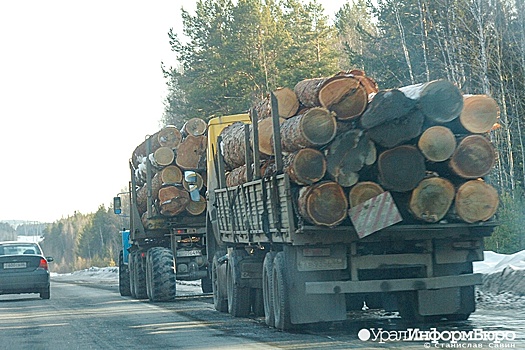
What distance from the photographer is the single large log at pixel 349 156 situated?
11398 mm

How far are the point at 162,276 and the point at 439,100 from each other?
33.4 feet

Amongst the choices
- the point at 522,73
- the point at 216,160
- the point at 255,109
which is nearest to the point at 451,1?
the point at 522,73

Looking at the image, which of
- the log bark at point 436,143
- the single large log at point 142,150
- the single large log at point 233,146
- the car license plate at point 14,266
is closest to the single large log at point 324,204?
the log bark at point 436,143

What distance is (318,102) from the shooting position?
11.7 meters

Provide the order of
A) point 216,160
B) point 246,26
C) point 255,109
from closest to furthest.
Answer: point 255,109
point 216,160
point 246,26

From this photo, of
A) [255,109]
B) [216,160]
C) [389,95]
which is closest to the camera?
[389,95]

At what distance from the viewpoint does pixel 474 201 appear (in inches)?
460

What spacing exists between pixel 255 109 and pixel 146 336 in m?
3.44

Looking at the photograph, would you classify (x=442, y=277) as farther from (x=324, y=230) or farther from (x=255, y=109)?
(x=255, y=109)

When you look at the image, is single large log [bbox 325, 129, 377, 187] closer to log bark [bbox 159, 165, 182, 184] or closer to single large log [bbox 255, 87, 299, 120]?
single large log [bbox 255, 87, 299, 120]

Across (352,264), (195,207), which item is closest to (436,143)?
(352,264)

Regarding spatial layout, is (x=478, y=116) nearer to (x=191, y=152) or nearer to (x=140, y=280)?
(x=191, y=152)

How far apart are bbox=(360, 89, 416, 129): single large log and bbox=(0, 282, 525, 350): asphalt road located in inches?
98.5

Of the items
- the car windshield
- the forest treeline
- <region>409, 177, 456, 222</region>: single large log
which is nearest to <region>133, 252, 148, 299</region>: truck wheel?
the car windshield
